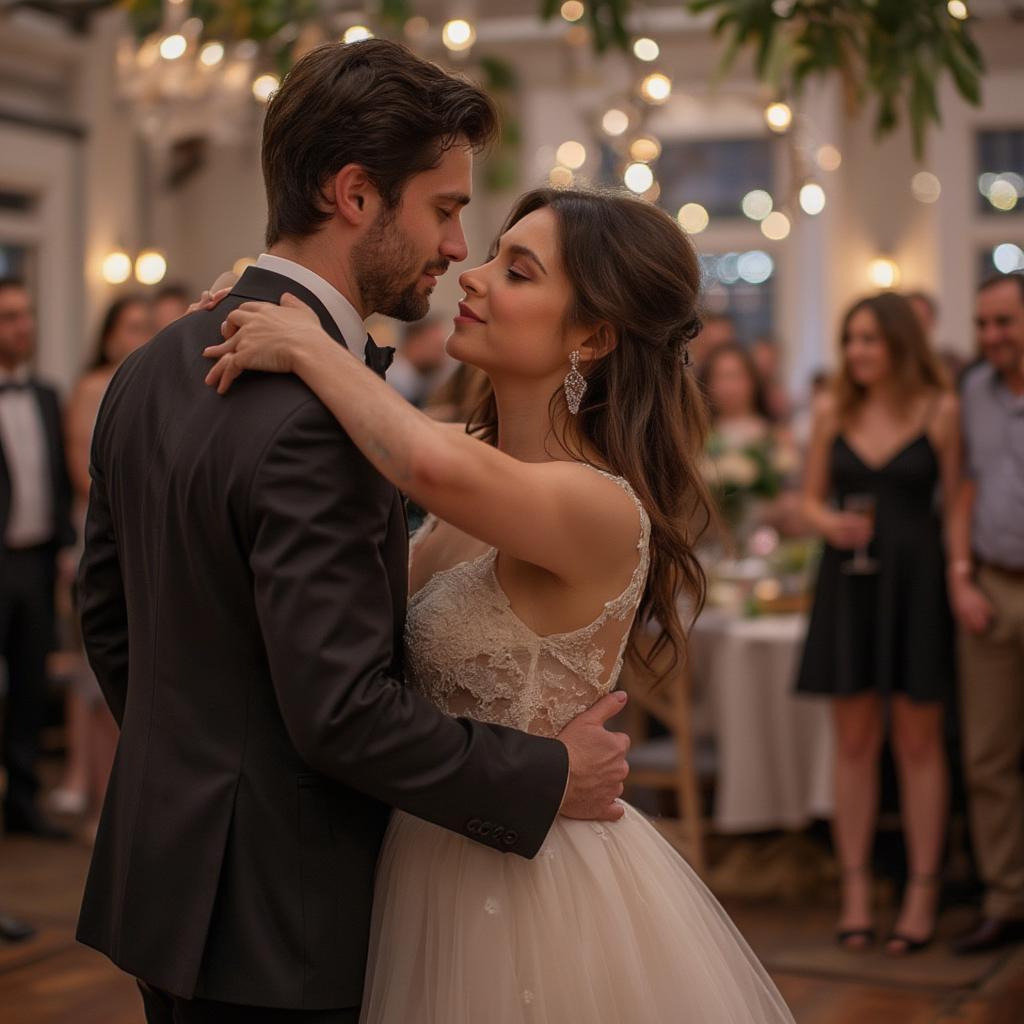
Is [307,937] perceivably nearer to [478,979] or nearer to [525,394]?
[478,979]

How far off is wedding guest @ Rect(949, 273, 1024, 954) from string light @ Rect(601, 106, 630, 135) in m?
1.79

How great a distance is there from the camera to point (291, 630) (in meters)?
1.51

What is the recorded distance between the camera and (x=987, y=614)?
13.6 ft

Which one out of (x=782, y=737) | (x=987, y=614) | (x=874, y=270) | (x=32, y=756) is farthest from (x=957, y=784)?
(x=874, y=270)

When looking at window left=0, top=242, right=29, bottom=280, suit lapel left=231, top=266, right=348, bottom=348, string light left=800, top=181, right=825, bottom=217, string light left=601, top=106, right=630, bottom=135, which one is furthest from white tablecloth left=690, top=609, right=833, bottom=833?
window left=0, top=242, right=29, bottom=280

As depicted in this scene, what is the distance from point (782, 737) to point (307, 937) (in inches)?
130

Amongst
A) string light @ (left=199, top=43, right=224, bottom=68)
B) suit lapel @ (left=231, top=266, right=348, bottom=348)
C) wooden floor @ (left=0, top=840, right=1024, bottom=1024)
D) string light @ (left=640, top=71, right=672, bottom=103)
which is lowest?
wooden floor @ (left=0, top=840, right=1024, bottom=1024)

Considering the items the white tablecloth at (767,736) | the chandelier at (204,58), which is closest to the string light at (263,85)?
the chandelier at (204,58)

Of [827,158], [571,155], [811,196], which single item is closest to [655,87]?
[811,196]

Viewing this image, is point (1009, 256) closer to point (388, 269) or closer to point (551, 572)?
point (551, 572)

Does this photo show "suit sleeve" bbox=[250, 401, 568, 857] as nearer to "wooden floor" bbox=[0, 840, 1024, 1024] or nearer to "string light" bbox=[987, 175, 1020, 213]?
"wooden floor" bbox=[0, 840, 1024, 1024]

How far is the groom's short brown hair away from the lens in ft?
5.40

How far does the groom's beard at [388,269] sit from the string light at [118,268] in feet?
23.9

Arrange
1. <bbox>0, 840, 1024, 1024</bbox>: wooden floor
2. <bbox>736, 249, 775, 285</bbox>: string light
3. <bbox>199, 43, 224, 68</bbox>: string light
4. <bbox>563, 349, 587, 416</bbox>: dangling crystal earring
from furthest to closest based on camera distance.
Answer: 1. <bbox>736, 249, 775, 285</bbox>: string light
2. <bbox>199, 43, 224, 68</bbox>: string light
3. <bbox>0, 840, 1024, 1024</bbox>: wooden floor
4. <bbox>563, 349, 587, 416</bbox>: dangling crystal earring
